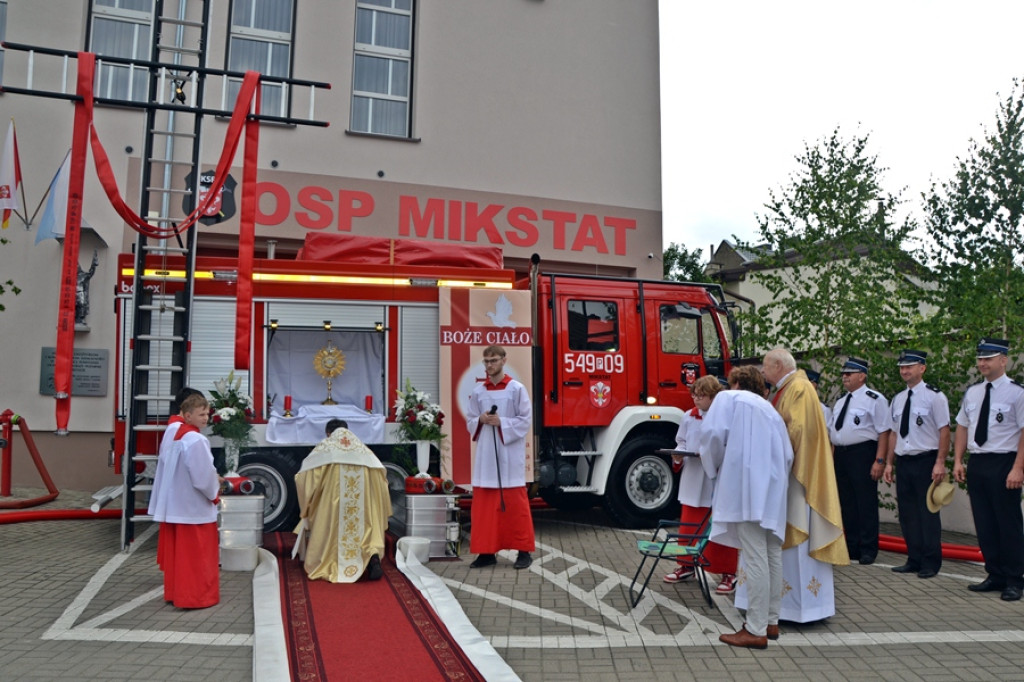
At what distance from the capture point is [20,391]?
42.2ft

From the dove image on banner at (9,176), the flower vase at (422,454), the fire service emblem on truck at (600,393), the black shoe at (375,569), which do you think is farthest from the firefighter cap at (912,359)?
the dove image on banner at (9,176)

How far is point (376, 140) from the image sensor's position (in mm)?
14766

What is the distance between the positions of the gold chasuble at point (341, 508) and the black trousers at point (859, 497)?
4.39 metres

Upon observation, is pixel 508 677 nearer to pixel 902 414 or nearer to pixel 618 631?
pixel 618 631

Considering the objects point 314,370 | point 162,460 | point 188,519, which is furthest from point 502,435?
point 162,460

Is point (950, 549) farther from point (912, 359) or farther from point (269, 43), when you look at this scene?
point (269, 43)

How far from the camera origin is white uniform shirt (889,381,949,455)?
758 cm

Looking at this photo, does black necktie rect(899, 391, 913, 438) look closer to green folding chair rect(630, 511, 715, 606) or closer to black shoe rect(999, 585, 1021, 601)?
black shoe rect(999, 585, 1021, 601)

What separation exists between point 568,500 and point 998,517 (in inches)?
200

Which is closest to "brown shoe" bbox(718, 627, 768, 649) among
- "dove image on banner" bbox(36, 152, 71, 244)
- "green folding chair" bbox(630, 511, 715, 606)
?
"green folding chair" bbox(630, 511, 715, 606)

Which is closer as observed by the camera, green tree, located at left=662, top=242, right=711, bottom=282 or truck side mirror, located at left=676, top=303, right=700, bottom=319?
truck side mirror, located at left=676, top=303, right=700, bottom=319

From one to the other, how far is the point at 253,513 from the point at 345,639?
2.99m

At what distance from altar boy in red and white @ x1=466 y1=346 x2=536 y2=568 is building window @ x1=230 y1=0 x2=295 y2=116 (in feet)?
29.2

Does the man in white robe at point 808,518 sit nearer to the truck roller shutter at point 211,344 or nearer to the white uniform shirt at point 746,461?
the white uniform shirt at point 746,461
